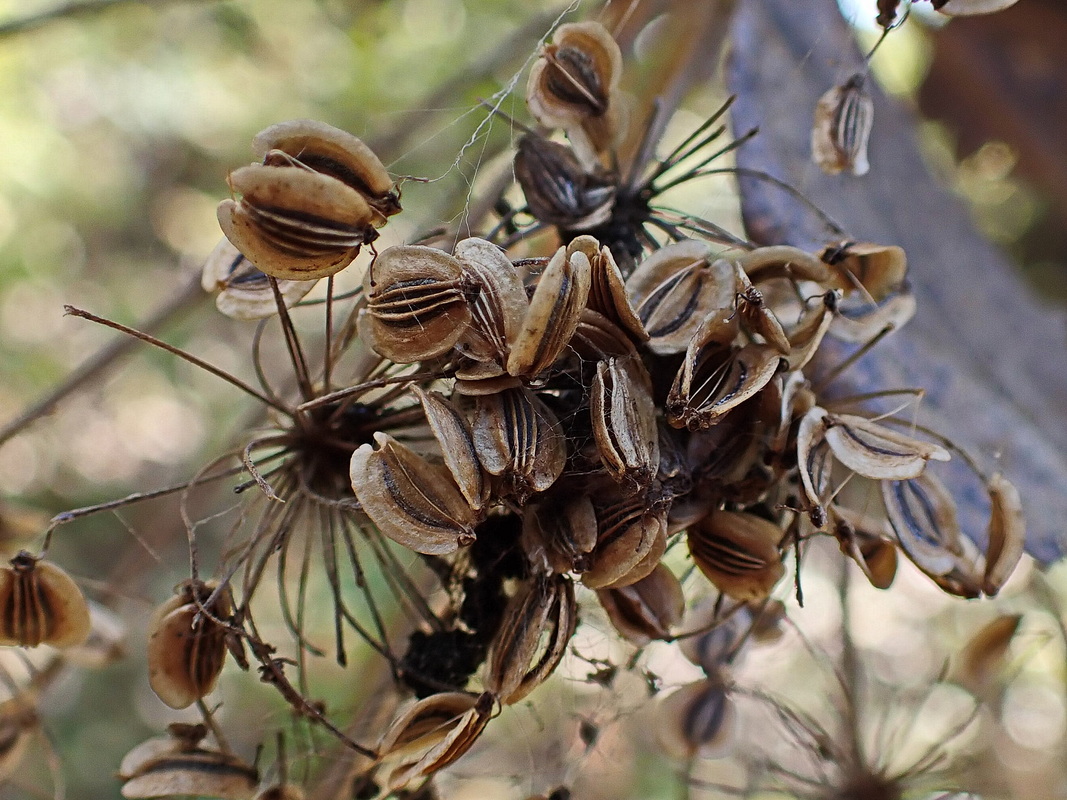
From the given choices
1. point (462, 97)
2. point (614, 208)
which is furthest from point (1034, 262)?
point (614, 208)

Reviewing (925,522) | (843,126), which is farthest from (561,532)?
(843,126)

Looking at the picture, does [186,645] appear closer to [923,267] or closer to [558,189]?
[558,189]

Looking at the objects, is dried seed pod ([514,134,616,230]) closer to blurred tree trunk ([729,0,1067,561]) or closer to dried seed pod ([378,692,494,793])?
blurred tree trunk ([729,0,1067,561])

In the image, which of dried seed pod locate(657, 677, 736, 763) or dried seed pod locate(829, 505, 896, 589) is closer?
dried seed pod locate(829, 505, 896, 589)

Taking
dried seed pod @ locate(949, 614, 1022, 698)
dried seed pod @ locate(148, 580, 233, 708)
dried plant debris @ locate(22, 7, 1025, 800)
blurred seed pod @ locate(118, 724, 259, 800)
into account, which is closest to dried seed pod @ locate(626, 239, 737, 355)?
dried plant debris @ locate(22, 7, 1025, 800)

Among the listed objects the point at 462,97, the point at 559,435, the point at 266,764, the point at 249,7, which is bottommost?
the point at 266,764

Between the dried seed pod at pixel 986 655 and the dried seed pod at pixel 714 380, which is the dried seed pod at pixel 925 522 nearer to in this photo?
the dried seed pod at pixel 714 380

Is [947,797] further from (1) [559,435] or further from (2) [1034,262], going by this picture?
(2) [1034,262]

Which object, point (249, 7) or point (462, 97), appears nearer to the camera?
point (462, 97)

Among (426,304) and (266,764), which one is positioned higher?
(426,304)
